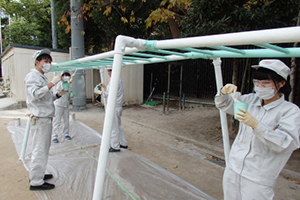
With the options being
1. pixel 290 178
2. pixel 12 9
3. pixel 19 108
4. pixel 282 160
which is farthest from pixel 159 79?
pixel 12 9

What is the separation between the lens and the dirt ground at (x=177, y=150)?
2.92 m

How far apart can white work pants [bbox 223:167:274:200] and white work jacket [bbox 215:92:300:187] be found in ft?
0.14

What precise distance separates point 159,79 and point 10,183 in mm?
9626

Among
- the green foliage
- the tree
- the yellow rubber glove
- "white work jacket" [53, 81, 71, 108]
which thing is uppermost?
the green foliage

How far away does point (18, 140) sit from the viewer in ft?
15.1

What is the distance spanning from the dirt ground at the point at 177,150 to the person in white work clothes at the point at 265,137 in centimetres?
141

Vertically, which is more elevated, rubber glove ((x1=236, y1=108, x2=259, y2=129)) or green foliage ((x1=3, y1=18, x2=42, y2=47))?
green foliage ((x1=3, y1=18, x2=42, y2=47))

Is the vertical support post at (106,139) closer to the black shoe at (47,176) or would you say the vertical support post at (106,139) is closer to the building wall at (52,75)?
the black shoe at (47,176)

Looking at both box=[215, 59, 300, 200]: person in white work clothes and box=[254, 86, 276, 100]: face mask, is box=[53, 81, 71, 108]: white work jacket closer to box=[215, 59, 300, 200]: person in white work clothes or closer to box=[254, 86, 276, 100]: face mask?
box=[215, 59, 300, 200]: person in white work clothes

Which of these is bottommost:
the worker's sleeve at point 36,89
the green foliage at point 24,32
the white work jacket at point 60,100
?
the white work jacket at point 60,100

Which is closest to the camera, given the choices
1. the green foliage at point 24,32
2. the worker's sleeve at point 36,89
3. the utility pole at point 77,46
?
the worker's sleeve at point 36,89

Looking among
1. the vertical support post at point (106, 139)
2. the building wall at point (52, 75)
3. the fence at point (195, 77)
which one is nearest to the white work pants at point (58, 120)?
the vertical support post at point (106, 139)

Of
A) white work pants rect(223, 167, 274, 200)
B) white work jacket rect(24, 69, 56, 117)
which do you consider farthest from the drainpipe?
white work jacket rect(24, 69, 56, 117)

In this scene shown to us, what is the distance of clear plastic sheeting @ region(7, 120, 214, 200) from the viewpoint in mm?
2615
